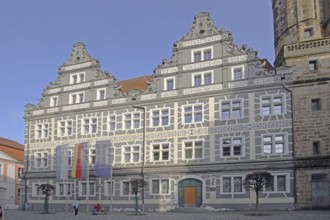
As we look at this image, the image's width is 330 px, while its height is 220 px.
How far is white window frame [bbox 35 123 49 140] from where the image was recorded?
41.5 metres

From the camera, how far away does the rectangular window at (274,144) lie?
102 feet

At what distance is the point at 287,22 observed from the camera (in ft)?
122

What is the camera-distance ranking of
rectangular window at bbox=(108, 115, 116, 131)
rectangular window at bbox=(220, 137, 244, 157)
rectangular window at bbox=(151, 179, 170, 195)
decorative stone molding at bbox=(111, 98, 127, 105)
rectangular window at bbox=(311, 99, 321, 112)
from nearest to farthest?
rectangular window at bbox=(311, 99, 321, 112) → rectangular window at bbox=(220, 137, 244, 157) → rectangular window at bbox=(151, 179, 170, 195) → decorative stone molding at bbox=(111, 98, 127, 105) → rectangular window at bbox=(108, 115, 116, 131)

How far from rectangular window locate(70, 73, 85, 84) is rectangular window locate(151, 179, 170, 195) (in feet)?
39.1

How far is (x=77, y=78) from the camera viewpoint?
40.8m

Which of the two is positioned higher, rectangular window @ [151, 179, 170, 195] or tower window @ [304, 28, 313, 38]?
tower window @ [304, 28, 313, 38]

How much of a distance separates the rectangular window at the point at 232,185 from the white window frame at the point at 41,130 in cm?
1767

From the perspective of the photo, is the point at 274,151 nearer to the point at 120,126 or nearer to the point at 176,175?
the point at 176,175

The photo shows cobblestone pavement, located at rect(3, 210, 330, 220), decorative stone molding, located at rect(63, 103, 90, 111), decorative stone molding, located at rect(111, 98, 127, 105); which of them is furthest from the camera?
decorative stone molding, located at rect(63, 103, 90, 111)

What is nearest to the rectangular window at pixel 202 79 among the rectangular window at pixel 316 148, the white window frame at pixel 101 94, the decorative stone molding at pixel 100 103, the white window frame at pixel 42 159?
the decorative stone molding at pixel 100 103

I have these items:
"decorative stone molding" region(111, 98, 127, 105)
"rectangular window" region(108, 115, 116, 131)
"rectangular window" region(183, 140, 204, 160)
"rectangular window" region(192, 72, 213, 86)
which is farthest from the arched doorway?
"decorative stone molding" region(111, 98, 127, 105)

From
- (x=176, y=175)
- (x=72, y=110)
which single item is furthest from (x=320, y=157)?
(x=72, y=110)

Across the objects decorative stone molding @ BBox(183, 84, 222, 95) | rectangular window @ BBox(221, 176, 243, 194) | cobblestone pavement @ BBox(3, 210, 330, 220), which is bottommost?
cobblestone pavement @ BBox(3, 210, 330, 220)

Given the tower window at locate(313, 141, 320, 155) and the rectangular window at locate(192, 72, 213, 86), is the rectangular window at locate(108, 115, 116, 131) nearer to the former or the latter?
the rectangular window at locate(192, 72, 213, 86)
